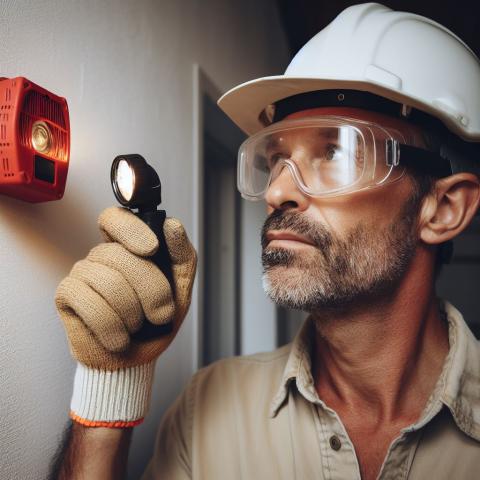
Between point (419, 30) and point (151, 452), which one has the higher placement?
point (419, 30)

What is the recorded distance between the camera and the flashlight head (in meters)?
0.95

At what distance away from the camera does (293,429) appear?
1264 mm

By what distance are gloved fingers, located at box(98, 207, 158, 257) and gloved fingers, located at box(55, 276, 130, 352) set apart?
0.39ft

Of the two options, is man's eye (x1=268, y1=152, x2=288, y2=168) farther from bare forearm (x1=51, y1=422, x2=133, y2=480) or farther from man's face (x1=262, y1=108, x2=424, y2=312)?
bare forearm (x1=51, y1=422, x2=133, y2=480)

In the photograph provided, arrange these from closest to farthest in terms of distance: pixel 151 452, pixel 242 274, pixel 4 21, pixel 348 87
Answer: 1. pixel 4 21
2. pixel 348 87
3. pixel 151 452
4. pixel 242 274

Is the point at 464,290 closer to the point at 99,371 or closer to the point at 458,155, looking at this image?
the point at 458,155

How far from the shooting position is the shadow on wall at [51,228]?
863mm

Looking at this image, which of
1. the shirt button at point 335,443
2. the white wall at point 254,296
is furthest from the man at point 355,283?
the white wall at point 254,296

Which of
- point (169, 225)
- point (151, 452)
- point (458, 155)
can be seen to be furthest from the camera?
point (151, 452)

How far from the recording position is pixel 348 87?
3.93 feet

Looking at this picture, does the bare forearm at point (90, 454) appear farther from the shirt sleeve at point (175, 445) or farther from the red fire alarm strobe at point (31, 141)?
the red fire alarm strobe at point (31, 141)

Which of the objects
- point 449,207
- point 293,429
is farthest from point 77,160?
point 449,207

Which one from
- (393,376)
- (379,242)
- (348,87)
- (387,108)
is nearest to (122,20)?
(348,87)

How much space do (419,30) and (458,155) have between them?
1.25ft
